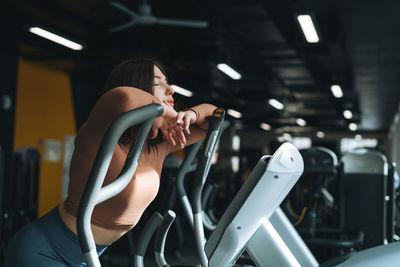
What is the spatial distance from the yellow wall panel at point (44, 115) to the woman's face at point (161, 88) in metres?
7.13

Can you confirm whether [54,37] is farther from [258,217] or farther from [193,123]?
[258,217]

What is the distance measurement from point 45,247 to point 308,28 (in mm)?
4323

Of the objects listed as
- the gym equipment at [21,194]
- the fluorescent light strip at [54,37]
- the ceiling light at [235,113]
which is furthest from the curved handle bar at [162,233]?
the ceiling light at [235,113]

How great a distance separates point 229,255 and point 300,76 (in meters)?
9.25

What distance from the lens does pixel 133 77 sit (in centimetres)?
140

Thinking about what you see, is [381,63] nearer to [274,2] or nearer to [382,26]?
[382,26]

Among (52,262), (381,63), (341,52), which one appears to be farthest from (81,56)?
(52,262)

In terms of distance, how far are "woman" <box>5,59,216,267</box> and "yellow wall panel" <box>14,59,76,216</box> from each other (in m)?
7.14

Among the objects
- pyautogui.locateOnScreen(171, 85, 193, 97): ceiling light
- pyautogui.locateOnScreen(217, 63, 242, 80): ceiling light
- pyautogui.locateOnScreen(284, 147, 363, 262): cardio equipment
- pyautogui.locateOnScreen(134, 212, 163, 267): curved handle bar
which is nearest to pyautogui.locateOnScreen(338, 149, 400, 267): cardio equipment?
pyautogui.locateOnScreen(284, 147, 363, 262): cardio equipment

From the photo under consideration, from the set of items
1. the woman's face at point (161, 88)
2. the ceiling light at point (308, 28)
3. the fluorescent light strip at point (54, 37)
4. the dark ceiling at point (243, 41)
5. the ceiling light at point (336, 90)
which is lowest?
the woman's face at point (161, 88)

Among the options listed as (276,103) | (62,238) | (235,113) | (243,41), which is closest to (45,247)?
(62,238)

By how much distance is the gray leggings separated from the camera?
125 cm

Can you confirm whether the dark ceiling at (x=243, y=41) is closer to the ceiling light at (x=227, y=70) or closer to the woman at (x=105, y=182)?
the ceiling light at (x=227, y=70)

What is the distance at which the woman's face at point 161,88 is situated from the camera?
143cm
